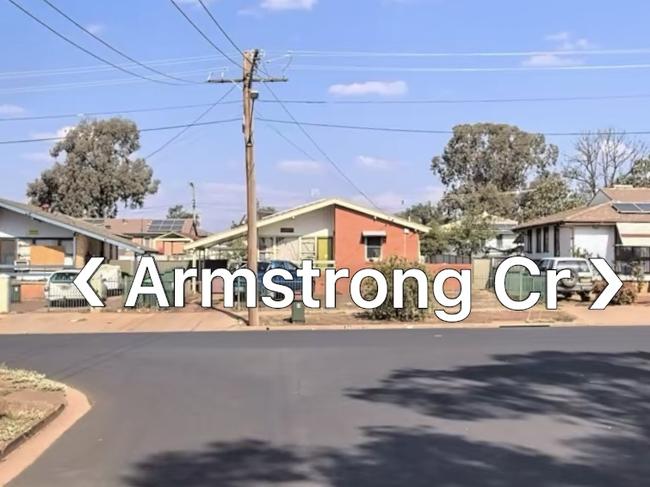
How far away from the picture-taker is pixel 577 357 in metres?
16.0

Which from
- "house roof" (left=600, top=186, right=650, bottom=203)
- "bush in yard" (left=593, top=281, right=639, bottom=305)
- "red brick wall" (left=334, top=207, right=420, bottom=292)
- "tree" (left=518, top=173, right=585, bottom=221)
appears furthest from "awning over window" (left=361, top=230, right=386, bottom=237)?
"tree" (left=518, top=173, right=585, bottom=221)

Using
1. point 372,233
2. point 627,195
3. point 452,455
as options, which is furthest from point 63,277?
point 627,195

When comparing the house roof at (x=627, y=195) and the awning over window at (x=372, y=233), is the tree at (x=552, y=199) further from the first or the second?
the awning over window at (x=372, y=233)

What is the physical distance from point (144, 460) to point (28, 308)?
1037 inches

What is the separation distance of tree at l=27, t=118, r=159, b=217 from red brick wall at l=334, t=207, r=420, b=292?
36.1m

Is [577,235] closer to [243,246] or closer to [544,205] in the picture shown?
[243,246]

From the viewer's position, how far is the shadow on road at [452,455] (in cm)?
690

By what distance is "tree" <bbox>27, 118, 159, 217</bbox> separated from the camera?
230ft

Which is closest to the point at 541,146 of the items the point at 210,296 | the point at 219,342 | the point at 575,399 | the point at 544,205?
the point at 544,205

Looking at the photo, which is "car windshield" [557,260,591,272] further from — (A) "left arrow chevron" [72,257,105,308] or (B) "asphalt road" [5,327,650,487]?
(A) "left arrow chevron" [72,257,105,308]

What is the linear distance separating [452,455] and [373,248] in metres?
32.8

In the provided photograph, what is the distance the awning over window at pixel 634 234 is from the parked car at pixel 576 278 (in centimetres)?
515

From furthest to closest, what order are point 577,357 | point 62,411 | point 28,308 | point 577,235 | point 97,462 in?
1. point 577,235
2. point 28,308
3. point 577,357
4. point 62,411
5. point 97,462

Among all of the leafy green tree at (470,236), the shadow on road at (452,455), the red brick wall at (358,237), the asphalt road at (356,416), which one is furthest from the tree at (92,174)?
the shadow on road at (452,455)
